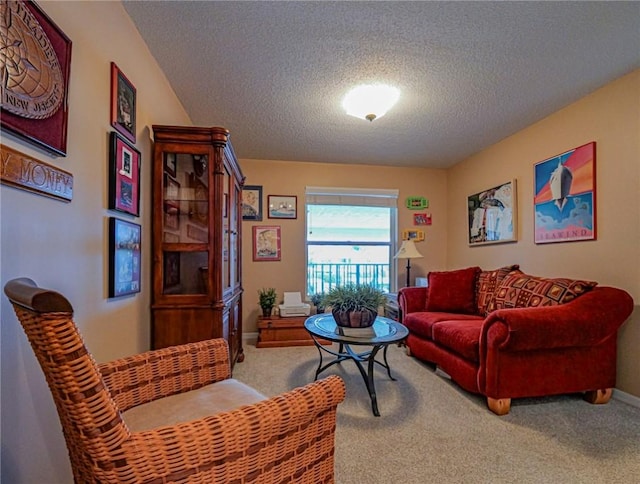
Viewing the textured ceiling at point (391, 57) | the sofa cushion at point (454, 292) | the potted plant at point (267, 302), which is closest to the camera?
the textured ceiling at point (391, 57)

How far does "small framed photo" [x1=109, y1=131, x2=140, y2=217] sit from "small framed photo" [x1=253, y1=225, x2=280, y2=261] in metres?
2.31

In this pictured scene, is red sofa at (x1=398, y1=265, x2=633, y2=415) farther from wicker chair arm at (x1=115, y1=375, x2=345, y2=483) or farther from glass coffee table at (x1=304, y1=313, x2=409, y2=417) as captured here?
wicker chair arm at (x1=115, y1=375, x2=345, y2=483)

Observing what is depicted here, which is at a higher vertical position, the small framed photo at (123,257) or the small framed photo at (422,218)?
the small framed photo at (422,218)

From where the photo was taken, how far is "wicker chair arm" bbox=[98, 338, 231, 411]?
1.13 metres

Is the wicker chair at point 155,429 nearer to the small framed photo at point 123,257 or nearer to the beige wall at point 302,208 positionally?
the small framed photo at point 123,257

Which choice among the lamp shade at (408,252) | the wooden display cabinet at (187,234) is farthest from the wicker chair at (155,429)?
the lamp shade at (408,252)

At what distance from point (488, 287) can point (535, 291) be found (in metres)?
0.64

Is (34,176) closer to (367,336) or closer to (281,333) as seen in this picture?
(367,336)

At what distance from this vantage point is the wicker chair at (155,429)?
63 centimetres

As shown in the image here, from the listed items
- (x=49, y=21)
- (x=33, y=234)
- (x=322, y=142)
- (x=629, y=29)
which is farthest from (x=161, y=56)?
(x=629, y=29)

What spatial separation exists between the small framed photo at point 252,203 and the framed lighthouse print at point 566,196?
307 cm

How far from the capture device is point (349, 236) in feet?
14.5

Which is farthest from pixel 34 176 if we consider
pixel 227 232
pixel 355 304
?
pixel 355 304

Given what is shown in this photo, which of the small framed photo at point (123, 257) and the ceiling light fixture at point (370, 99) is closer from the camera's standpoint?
the small framed photo at point (123, 257)
